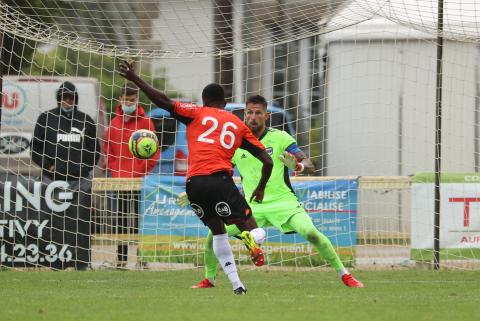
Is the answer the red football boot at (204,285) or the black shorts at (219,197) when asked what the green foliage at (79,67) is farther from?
the black shorts at (219,197)

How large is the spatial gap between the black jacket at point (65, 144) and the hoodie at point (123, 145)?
267mm

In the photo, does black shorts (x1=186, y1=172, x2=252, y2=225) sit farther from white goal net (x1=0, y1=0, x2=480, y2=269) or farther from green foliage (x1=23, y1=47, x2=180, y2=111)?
green foliage (x1=23, y1=47, x2=180, y2=111)

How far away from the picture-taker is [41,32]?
1447 centimetres

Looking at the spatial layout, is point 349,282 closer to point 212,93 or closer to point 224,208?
point 224,208

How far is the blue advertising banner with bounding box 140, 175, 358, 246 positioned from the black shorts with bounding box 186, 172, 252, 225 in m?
5.05

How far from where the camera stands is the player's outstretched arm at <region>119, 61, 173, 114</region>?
405 inches

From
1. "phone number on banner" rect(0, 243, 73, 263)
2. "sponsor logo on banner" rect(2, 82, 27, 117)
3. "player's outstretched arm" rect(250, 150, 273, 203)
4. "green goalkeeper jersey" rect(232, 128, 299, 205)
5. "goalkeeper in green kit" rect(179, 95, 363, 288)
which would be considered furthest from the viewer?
"sponsor logo on banner" rect(2, 82, 27, 117)

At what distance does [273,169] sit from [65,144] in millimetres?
4210

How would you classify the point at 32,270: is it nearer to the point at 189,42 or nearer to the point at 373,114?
the point at 189,42

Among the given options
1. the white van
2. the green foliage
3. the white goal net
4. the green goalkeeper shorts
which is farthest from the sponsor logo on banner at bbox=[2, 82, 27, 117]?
the green goalkeeper shorts

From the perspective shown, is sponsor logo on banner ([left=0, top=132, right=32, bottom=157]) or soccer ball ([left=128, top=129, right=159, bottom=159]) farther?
sponsor logo on banner ([left=0, top=132, right=32, bottom=157])

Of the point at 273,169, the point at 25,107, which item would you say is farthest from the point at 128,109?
the point at 25,107

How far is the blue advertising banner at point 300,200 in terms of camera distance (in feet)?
51.3

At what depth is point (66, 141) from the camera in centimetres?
1569
